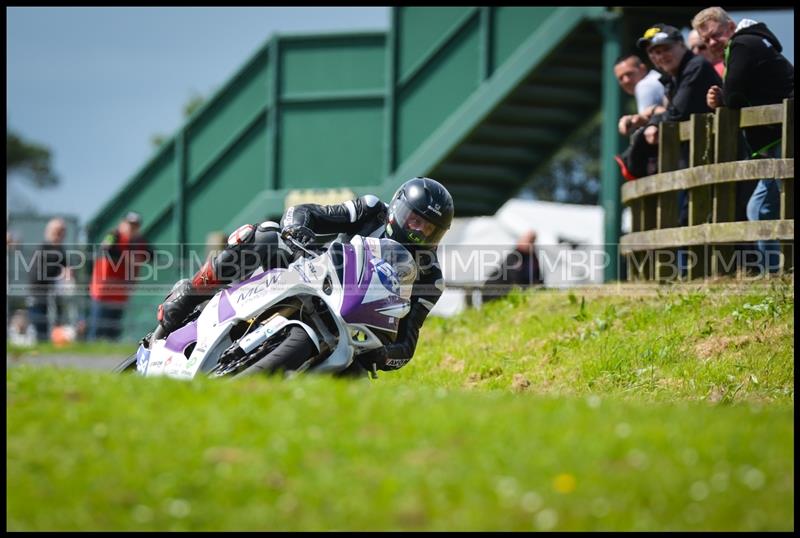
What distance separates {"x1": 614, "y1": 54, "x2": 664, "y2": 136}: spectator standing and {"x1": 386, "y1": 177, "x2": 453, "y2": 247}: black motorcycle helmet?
4706mm

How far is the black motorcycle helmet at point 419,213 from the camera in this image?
9.77 metres

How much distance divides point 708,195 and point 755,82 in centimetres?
132

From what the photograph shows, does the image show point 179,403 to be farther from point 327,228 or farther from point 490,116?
point 490,116

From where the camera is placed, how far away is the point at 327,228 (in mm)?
10242

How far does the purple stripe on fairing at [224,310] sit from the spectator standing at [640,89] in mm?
6100

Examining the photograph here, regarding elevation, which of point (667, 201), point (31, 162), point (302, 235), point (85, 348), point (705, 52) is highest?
point (31, 162)

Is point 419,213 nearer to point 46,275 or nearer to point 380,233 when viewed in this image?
point 380,233

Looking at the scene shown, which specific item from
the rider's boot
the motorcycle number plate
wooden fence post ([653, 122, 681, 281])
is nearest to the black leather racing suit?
the rider's boot

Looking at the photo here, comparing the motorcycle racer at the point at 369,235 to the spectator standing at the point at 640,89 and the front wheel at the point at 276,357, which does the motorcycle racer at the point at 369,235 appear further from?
the spectator standing at the point at 640,89

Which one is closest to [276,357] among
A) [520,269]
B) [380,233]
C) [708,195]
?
[380,233]

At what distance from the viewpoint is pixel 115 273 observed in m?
22.6

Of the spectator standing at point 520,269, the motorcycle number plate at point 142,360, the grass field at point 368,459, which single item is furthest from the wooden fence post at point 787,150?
the spectator standing at point 520,269

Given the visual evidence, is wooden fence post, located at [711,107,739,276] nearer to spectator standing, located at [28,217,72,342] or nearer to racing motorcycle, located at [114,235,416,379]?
racing motorcycle, located at [114,235,416,379]

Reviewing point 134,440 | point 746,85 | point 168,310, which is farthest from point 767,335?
point 134,440
